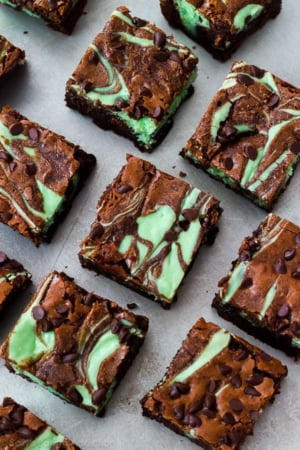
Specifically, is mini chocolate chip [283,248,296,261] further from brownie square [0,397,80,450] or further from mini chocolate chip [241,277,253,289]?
brownie square [0,397,80,450]

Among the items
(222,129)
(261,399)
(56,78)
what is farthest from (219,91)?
(261,399)

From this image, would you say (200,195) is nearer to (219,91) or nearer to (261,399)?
(219,91)

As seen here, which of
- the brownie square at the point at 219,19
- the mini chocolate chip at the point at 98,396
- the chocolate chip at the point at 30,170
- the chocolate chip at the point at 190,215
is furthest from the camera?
the brownie square at the point at 219,19

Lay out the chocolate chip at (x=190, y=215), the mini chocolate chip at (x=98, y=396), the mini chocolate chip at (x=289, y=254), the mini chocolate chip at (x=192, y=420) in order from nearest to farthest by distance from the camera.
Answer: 1. the mini chocolate chip at (x=192, y=420)
2. the mini chocolate chip at (x=98, y=396)
3. the mini chocolate chip at (x=289, y=254)
4. the chocolate chip at (x=190, y=215)

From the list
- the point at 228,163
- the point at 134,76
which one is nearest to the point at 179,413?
the point at 228,163

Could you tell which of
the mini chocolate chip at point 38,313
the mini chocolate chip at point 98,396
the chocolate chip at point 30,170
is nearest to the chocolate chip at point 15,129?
the chocolate chip at point 30,170

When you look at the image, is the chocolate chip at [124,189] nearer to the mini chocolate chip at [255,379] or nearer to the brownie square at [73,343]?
the brownie square at [73,343]

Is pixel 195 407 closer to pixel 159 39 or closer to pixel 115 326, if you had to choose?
pixel 115 326
